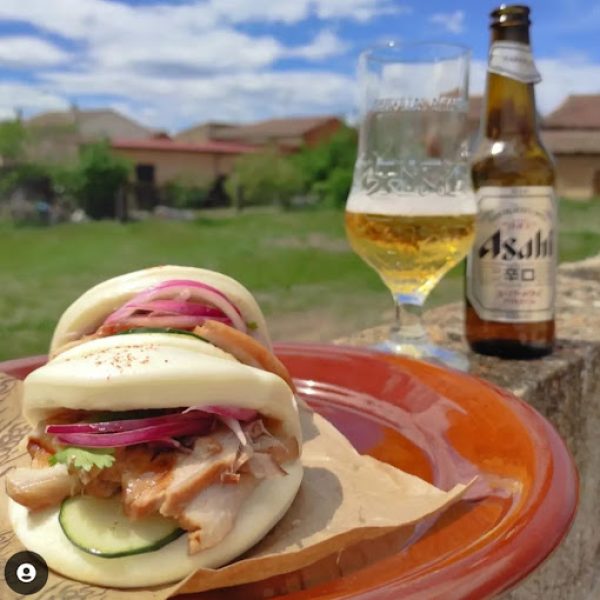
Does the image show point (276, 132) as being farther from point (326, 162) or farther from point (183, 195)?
point (183, 195)

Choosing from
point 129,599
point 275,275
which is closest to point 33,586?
point 129,599

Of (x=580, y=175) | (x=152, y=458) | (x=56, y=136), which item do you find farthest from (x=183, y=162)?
(x=152, y=458)

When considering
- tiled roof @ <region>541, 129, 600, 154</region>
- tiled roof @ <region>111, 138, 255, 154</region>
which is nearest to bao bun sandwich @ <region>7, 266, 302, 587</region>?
tiled roof @ <region>541, 129, 600, 154</region>

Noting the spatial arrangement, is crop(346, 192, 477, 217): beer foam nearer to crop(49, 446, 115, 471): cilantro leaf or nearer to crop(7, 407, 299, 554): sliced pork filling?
crop(7, 407, 299, 554): sliced pork filling

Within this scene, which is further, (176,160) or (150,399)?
(176,160)

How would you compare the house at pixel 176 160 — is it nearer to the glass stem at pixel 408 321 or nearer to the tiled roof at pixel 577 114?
the tiled roof at pixel 577 114

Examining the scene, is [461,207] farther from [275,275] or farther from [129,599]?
[275,275]
